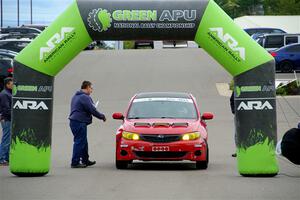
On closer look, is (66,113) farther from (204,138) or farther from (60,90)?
(204,138)

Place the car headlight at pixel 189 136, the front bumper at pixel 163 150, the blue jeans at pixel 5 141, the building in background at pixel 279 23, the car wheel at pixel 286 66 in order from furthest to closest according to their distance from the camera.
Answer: the building in background at pixel 279 23 → the car wheel at pixel 286 66 → the blue jeans at pixel 5 141 → the car headlight at pixel 189 136 → the front bumper at pixel 163 150

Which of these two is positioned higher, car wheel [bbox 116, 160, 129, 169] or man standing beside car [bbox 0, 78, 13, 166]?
man standing beside car [bbox 0, 78, 13, 166]

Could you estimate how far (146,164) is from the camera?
18.4 m

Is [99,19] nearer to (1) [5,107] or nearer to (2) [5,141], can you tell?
(1) [5,107]

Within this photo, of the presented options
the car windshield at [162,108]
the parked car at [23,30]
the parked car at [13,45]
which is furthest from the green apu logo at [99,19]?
the parked car at [23,30]

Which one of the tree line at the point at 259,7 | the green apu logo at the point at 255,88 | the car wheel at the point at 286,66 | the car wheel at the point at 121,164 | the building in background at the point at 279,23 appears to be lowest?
the car wheel at the point at 121,164

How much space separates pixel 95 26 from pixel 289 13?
3075 inches

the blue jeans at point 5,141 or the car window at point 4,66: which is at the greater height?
the car window at point 4,66

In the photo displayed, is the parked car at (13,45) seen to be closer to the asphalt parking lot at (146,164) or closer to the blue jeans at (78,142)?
the asphalt parking lot at (146,164)

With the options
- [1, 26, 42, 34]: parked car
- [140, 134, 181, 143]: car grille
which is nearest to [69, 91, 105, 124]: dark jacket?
[140, 134, 181, 143]: car grille

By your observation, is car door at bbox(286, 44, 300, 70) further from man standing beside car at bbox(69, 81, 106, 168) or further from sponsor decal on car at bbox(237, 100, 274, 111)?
sponsor decal on car at bbox(237, 100, 274, 111)

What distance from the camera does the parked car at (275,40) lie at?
152 ft

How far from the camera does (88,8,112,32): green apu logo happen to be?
Result: 15.4 meters

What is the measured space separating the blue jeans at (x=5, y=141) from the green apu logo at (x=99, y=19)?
3.44 m
